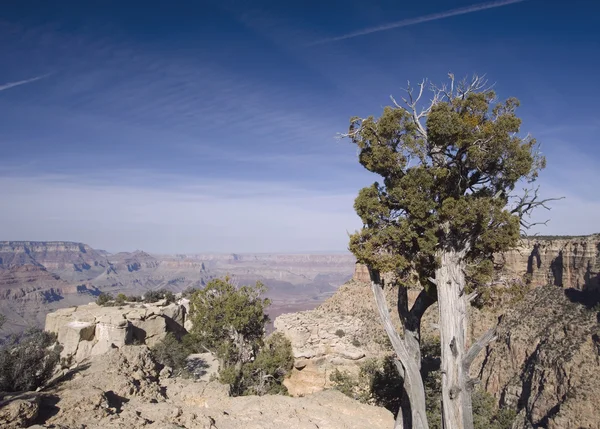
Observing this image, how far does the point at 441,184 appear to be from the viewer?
12219mm

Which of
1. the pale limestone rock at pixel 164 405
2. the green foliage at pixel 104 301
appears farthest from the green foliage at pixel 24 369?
the green foliage at pixel 104 301

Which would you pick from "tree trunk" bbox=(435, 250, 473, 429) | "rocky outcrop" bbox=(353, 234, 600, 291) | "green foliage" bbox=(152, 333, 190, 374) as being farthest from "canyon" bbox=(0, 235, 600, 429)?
"green foliage" bbox=(152, 333, 190, 374)

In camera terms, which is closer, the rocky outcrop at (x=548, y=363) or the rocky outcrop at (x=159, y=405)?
the rocky outcrop at (x=159, y=405)

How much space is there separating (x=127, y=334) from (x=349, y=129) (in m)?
21.6

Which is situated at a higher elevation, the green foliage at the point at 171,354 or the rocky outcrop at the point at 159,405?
the rocky outcrop at the point at 159,405

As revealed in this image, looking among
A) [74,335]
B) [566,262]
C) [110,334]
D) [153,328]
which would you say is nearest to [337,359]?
[153,328]

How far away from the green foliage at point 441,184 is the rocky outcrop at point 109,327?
15685mm

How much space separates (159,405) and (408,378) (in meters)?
7.47

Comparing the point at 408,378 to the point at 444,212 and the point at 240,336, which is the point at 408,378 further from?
the point at 240,336

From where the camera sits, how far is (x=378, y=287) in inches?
515

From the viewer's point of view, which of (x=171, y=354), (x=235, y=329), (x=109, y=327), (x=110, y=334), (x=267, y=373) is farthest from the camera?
(x=171, y=354)

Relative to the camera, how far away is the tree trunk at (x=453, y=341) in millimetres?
11141

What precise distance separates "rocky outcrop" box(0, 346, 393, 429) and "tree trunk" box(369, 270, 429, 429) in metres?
0.72

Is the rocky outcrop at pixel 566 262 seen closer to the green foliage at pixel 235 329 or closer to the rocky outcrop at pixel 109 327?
the green foliage at pixel 235 329
